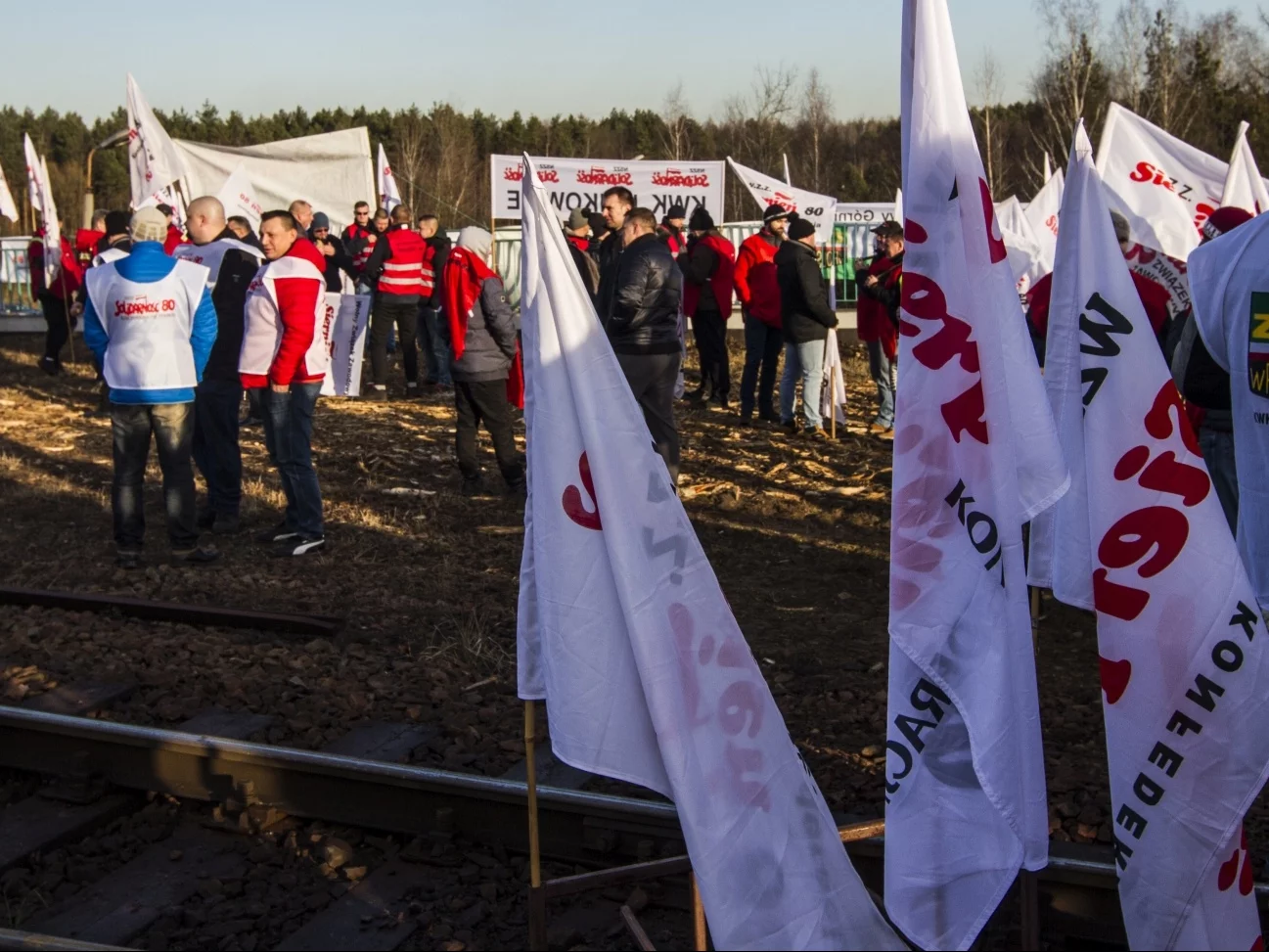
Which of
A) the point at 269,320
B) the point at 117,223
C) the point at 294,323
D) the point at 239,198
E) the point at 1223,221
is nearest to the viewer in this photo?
the point at 1223,221

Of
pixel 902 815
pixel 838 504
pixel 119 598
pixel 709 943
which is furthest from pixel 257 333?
pixel 902 815

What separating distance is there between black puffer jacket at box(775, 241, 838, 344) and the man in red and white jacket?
4.93 metres

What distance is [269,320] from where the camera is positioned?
28.4 ft

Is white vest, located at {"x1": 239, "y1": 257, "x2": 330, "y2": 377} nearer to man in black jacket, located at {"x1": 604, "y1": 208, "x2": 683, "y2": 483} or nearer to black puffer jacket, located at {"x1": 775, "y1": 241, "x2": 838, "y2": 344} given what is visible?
man in black jacket, located at {"x1": 604, "y1": 208, "x2": 683, "y2": 483}

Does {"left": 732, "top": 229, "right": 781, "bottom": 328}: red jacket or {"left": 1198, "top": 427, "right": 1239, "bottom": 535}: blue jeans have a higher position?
{"left": 732, "top": 229, "right": 781, "bottom": 328}: red jacket

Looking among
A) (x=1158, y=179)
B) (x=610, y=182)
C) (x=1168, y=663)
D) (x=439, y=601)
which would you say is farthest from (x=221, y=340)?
(x=610, y=182)

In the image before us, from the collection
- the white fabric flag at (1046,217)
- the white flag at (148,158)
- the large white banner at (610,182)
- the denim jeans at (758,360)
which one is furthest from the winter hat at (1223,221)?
the white flag at (148,158)

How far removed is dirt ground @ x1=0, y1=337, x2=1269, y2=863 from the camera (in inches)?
231

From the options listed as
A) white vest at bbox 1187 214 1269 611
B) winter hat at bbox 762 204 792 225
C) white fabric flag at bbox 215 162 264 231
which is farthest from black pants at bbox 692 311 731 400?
white vest at bbox 1187 214 1269 611

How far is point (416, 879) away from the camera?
4762 millimetres

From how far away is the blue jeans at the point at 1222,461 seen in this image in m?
6.72

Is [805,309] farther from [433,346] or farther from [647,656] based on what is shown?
[647,656]

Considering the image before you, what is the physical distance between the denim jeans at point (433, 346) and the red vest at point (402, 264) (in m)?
0.61

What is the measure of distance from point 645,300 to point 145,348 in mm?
3120
